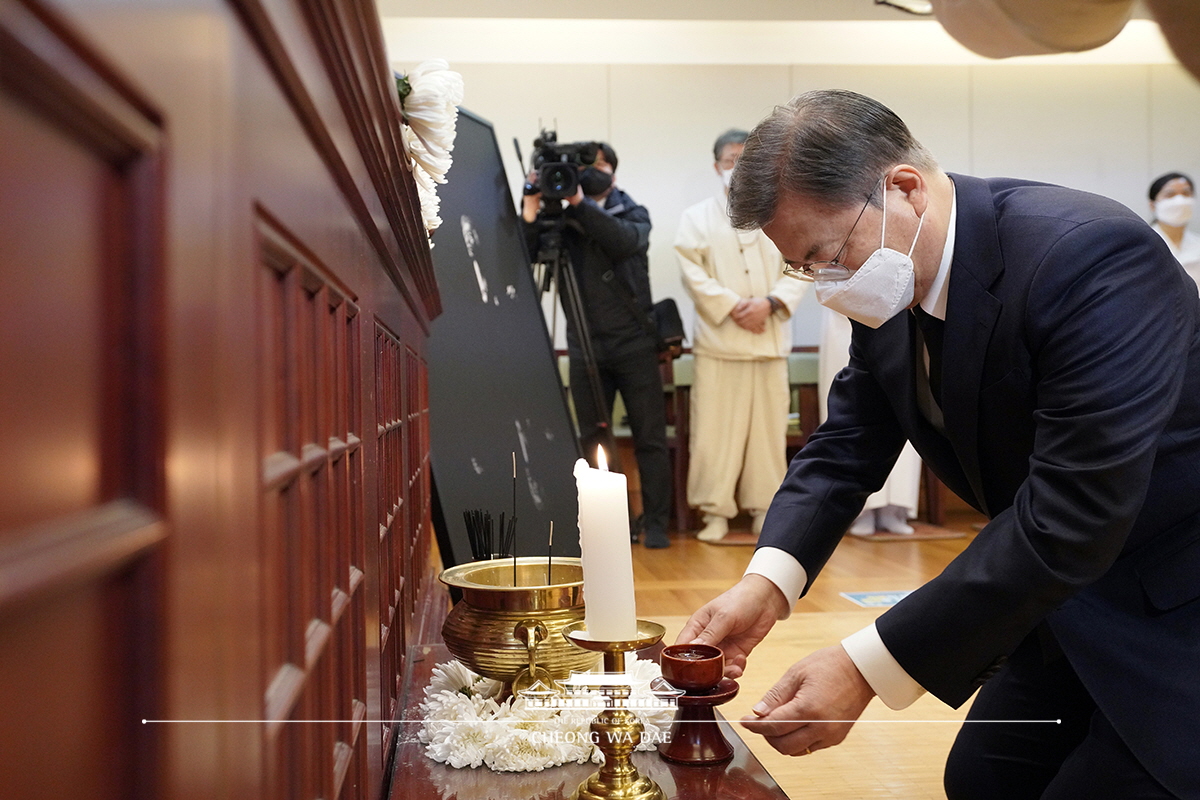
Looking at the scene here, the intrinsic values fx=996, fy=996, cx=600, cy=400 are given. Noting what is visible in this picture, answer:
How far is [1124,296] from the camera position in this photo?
38.1 inches

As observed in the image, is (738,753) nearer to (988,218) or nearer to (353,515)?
(353,515)

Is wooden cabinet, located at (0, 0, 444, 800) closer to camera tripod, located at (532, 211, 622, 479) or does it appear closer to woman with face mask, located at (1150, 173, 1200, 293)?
camera tripod, located at (532, 211, 622, 479)

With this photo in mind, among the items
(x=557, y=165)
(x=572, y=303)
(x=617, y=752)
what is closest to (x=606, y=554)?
(x=617, y=752)

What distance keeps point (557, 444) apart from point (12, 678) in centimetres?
253

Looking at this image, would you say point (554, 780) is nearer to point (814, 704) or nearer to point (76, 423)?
point (814, 704)

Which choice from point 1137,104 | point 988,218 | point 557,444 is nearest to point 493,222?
point 557,444

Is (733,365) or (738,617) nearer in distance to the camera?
(738,617)

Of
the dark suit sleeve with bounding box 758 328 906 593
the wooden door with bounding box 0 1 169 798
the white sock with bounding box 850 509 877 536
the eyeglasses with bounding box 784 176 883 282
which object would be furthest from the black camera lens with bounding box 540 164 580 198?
the wooden door with bounding box 0 1 169 798

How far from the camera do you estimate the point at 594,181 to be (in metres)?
3.66

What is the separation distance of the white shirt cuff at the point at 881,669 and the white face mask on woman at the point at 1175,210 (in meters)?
4.10

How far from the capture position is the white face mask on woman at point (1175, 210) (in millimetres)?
4312

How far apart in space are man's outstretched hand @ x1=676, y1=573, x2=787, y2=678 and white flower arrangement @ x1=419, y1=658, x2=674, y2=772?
0.17 meters

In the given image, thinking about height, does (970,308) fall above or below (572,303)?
below

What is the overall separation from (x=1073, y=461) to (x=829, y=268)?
0.37 m
